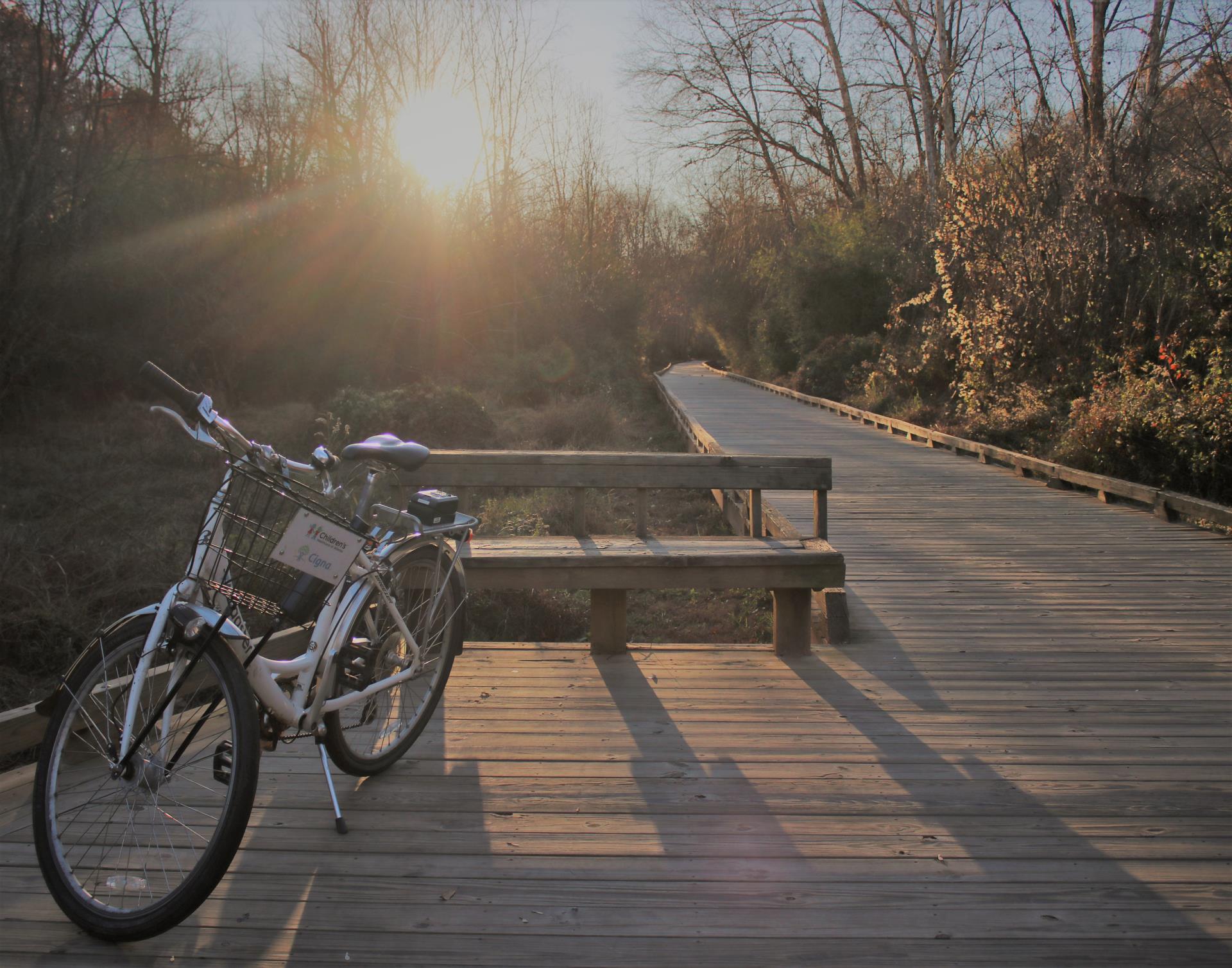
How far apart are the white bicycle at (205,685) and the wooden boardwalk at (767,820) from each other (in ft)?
0.52

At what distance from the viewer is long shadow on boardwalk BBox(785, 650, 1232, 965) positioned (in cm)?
223

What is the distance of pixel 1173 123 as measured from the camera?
12.4m

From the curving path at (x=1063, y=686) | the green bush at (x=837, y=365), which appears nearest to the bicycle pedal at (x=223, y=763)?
the curving path at (x=1063, y=686)

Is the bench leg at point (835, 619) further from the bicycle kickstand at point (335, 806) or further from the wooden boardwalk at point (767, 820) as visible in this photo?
the bicycle kickstand at point (335, 806)

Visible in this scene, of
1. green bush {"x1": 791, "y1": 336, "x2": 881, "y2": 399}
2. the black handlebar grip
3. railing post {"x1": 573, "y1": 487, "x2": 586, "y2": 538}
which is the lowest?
railing post {"x1": 573, "y1": 487, "x2": 586, "y2": 538}

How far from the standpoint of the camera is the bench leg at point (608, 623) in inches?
184

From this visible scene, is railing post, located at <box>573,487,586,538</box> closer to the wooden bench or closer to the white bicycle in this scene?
the wooden bench

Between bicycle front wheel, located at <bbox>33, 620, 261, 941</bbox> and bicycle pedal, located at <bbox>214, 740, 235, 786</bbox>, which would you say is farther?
bicycle pedal, located at <bbox>214, 740, 235, 786</bbox>

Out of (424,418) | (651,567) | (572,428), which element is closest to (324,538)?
(651,567)

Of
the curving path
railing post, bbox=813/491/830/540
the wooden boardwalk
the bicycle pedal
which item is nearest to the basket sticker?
the bicycle pedal

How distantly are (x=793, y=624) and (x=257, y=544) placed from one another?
2.85 m

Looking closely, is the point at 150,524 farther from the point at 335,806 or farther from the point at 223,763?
the point at 223,763

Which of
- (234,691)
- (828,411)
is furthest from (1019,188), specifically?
(234,691)

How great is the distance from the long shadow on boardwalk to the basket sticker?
5.90 ft
